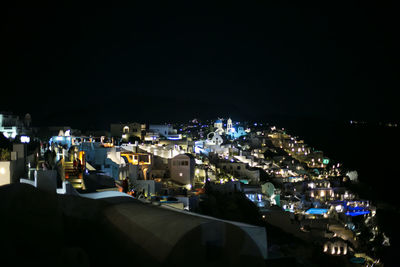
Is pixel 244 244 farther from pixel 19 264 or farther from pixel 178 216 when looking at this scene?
pixel 19 264

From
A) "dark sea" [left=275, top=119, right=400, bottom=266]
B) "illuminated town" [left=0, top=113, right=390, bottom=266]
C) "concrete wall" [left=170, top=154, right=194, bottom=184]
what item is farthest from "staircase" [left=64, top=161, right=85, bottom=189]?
"dark sea" [left=275, top=119, right=400, bottom=266]

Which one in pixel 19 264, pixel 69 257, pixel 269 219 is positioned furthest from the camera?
pixel 269 219

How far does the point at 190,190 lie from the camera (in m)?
22.3

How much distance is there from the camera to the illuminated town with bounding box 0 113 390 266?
5.60m

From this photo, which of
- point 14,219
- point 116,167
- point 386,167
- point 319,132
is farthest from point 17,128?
point 319,132

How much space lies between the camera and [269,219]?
2217cm

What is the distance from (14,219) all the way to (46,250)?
58cm

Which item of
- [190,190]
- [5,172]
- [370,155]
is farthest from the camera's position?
[370,155]

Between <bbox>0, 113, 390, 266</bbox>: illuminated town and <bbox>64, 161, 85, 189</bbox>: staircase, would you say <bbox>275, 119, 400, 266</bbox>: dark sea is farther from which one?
<bbox>64, 161, 85, 189</bbox>: staircase

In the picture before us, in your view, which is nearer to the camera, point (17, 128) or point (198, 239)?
point (198, 239)

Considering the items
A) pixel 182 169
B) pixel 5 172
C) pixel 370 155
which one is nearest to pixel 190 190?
pixel 182 169

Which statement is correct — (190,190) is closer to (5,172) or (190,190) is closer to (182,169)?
(182,169)

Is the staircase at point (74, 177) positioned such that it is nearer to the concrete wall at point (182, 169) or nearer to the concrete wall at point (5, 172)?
the concrete wall at point (5, 172)

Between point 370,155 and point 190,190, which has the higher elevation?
point 190,190
